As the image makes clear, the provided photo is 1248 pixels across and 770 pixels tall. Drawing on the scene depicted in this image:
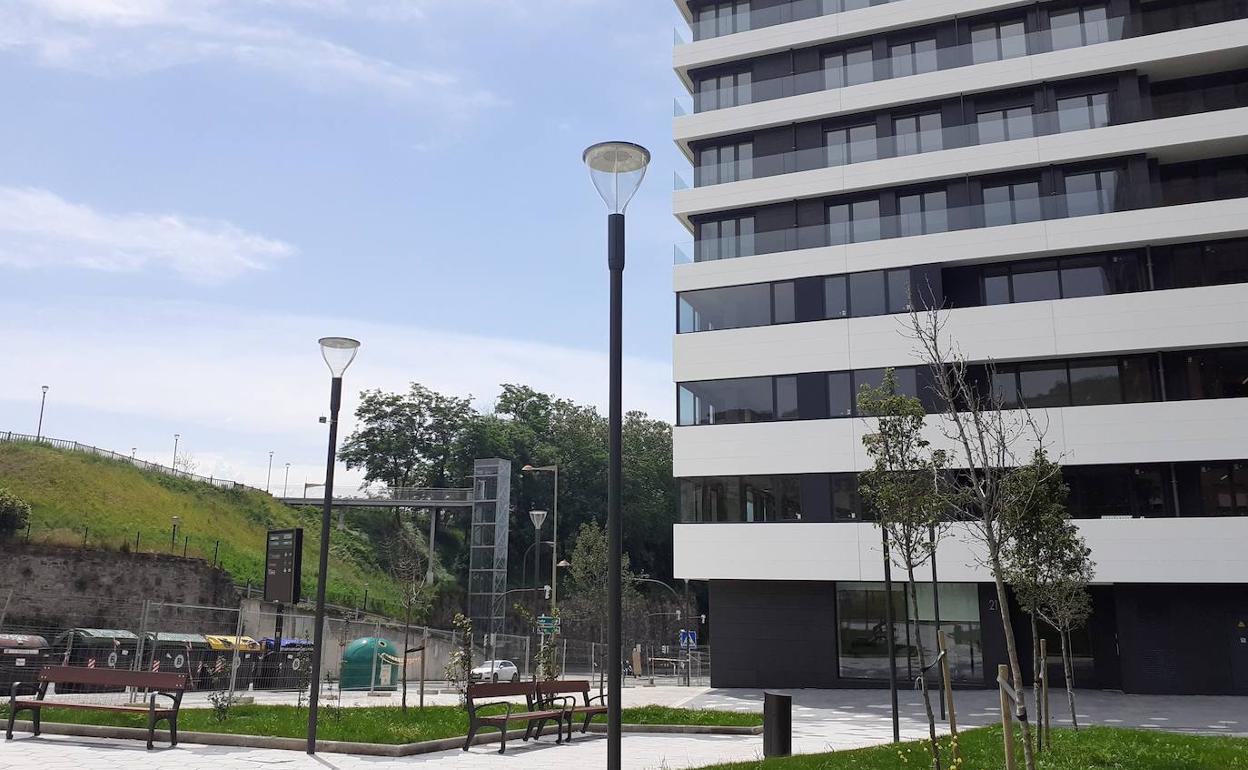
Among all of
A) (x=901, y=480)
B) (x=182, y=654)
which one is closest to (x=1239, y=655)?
(x=901, y=480)

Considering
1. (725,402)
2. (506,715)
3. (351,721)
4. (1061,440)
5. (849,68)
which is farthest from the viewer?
(849,68)

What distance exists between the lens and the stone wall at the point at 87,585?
118 ft

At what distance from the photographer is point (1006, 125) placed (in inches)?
1257

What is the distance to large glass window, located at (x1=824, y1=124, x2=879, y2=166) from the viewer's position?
3344cm

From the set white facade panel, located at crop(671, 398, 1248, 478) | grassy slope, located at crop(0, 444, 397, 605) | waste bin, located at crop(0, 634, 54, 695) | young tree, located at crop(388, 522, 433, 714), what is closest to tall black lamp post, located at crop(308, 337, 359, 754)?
waste bin, located at crop(0, 634, 54, 695)

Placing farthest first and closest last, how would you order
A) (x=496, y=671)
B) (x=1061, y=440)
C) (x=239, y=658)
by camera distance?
1. (x=496, y=671)
2. (x=239, y=658)
3. (x=1061, y=440)

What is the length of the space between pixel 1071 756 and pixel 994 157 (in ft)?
81.5

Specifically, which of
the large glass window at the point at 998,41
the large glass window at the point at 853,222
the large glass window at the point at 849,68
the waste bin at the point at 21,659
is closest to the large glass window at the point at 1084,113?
the large glass window at the point at 998,41

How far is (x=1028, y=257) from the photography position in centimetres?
3114

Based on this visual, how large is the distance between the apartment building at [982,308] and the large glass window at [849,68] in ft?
0.35

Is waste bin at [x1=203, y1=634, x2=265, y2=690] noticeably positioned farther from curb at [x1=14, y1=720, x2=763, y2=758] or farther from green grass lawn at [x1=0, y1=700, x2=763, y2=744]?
curb at [x1=14, y1=720, x2=763, y2=758]

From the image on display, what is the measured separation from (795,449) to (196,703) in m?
19.0

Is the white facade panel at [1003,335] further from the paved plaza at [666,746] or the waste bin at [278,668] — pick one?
the waste bin at [278,668]

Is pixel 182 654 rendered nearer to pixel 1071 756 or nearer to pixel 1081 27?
pixel 1071 756
